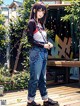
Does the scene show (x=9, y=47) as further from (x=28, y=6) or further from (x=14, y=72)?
(x=28, y=6)

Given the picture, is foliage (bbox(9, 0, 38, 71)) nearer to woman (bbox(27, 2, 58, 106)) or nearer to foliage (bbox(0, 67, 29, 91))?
foliage (bbox(0, 67, 29, 91))

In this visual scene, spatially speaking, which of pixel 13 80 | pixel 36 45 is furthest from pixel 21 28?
pixel 36 45

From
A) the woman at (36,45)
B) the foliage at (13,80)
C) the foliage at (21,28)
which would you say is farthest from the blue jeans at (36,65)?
the foliage at (21,28)

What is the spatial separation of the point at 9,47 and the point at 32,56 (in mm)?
3140

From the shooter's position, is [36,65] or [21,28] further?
[21,28]

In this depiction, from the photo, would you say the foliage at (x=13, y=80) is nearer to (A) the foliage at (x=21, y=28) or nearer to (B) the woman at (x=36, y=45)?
(A) the foliage at (x=21, y=28)

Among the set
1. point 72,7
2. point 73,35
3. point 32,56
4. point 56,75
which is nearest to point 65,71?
point 56,75

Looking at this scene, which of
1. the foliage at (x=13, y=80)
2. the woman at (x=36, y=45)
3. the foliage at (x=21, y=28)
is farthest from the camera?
the foliage at (x=21, y=28)

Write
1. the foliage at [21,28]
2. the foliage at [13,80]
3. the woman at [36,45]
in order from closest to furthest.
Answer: the woman at [36,45] → the foliage at [13,80] → the foliage at [21,28]

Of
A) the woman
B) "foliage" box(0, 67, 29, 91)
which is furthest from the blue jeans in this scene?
"foliage" box(0, 67, 29, 91)

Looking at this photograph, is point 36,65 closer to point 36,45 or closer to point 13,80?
point 36,45

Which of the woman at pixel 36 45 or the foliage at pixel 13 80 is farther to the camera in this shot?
the foliage at pixel 13 80

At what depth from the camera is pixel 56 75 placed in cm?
806

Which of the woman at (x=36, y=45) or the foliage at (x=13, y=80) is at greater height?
the woman at (x=36, y=45)
